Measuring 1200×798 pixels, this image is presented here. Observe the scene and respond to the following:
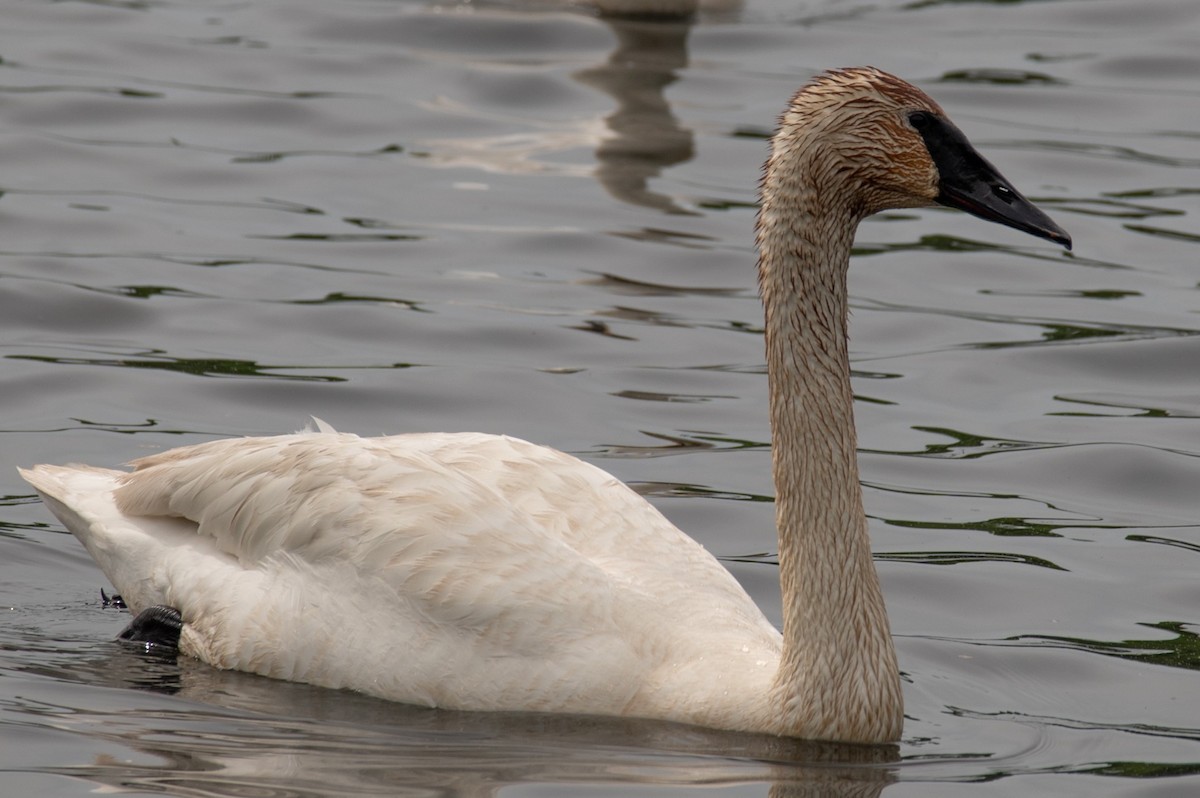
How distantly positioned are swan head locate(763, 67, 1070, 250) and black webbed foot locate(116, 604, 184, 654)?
2.69 m

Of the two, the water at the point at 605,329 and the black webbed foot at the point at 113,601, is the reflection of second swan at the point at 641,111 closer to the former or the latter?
the water at the point at 605,329

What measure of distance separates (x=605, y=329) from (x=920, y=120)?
564 cm

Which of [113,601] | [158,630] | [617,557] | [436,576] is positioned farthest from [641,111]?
[436,576]

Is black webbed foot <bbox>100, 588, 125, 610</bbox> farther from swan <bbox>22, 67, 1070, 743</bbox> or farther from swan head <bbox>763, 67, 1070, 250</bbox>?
swan head <bbox>763, 67, 1070, 250</bbox>

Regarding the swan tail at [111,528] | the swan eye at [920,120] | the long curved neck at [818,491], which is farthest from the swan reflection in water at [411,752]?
the swan eye at [920,120]

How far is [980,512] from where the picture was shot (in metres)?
9.74

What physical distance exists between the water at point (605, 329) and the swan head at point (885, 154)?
5.74ft

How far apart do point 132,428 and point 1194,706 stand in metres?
5.15

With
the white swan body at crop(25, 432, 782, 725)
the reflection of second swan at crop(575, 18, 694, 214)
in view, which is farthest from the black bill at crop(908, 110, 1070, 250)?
the reflection of second swan at crop(575, 18, 694, 214)

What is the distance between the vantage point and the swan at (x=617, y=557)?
7020 millimetres

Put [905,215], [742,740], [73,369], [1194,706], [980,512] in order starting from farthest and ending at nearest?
1. [905,215]
2. [73,369]
3. [980,512]
4. [1194,706]
5. [742,740]

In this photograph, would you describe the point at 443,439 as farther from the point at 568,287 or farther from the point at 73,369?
the point at 568,287

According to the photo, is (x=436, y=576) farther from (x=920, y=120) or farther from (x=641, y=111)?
(x=641, y=111)

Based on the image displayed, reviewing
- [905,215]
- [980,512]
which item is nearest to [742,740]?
[980,512]
